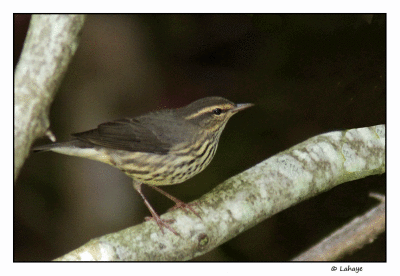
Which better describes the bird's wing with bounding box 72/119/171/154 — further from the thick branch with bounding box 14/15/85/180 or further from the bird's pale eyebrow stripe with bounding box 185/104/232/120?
the thick branch with bounding box 14/15/85/180

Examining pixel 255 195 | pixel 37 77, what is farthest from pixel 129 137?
pixel 255 195

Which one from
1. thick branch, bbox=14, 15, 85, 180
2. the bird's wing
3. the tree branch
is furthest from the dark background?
the bird's wing

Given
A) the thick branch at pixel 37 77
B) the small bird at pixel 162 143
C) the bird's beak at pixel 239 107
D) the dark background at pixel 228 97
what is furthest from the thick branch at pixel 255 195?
the thick branch at pixel 37 77

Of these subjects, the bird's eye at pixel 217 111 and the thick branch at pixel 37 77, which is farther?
the bird's eye at pixel 217 111

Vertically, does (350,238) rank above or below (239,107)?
below

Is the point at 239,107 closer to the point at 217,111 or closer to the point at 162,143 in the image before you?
the point at 217,111

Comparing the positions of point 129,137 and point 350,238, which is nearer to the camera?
point 350,238

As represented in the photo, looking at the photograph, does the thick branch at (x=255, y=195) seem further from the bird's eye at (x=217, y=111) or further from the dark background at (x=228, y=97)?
the bird's eye at (x=217, y=111)
